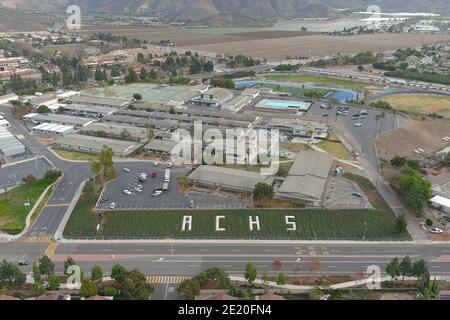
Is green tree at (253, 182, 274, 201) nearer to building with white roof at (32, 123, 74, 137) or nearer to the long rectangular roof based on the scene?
the long rectangular roof

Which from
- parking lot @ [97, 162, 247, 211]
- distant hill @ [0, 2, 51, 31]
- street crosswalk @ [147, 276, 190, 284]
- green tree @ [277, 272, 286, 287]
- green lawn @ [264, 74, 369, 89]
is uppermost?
distant hill @ [0, 2, 51, 31]

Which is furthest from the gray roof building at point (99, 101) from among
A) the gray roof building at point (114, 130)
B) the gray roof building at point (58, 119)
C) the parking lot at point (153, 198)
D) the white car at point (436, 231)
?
the white car at point (436, 231)

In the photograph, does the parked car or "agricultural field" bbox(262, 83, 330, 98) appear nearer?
the parked car

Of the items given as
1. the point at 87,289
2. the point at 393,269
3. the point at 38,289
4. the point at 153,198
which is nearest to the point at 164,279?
the point at 87,289

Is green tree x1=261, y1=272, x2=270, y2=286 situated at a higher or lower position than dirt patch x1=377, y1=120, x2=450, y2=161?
lower

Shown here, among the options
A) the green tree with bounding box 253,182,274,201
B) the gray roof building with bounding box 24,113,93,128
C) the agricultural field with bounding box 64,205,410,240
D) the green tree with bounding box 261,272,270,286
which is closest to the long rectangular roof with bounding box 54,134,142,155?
the gray roof building with bounding box 24,113,93,128

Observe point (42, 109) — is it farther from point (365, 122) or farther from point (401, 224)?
point (401, 224)
